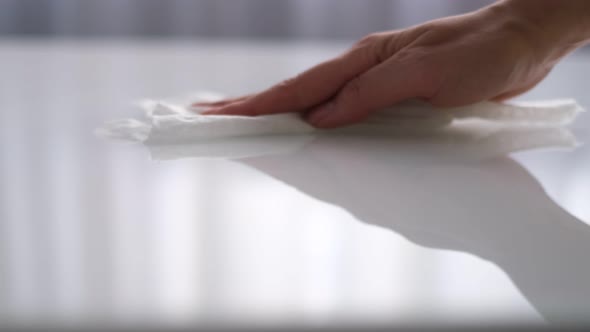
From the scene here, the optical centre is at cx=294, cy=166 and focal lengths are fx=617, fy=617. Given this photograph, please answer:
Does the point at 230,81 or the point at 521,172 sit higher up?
the point at 230,81

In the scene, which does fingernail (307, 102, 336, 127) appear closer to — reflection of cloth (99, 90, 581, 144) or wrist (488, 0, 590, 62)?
reflection of cloth (99, 90, 581, 144)

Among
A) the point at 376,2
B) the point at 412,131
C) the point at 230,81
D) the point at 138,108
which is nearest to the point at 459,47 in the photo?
the point at 412,131

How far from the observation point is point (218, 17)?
9.21ft

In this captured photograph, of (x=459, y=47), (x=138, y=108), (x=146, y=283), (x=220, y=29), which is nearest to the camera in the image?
(x=146, y=283)

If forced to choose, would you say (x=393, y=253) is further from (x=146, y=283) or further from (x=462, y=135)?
(x=462, y=135)

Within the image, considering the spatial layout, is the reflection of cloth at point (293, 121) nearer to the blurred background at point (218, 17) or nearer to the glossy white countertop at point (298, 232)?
the glossy white countertop at point (298, 232)

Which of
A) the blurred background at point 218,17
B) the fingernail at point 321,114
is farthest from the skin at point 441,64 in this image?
the blurred background at point 218,17

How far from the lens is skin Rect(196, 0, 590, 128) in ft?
2.41

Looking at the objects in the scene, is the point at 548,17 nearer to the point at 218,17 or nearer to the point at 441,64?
the point at 441,64

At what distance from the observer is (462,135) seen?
2.64ft

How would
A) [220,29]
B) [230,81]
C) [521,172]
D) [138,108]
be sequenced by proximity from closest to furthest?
[521,172], [138,108], [230,81], [220,29]

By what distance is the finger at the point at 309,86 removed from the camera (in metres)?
0.80

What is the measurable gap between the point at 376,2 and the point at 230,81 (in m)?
1.71

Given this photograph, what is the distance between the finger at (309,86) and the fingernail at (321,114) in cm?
2
